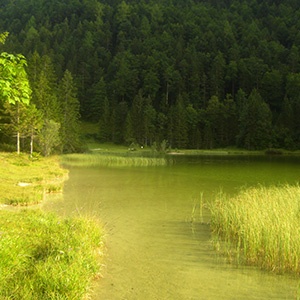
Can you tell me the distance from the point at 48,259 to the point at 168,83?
454 ft

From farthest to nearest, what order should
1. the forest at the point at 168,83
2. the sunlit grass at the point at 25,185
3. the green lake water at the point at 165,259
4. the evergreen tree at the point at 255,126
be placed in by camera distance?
1. the evergreen tree at the point at 255,126
2. the forest at the point at 168,83
3. the sunlit grass at the point at 25,185
4. the green lake water at the point at 165,259

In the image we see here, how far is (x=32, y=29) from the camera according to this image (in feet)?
627

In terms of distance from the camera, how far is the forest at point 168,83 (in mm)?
71750

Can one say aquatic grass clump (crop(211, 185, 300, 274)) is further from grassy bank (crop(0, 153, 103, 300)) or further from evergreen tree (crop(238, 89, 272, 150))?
evergreen tree (crop(238, 89, 272, 150))

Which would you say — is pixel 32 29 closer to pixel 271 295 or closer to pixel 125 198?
pixel 125 198

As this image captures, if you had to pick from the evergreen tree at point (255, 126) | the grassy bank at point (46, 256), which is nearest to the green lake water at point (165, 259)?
the grassy bank at point (46, 256)

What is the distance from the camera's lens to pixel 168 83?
14212 cm

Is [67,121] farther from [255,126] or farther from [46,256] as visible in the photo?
[46,256]

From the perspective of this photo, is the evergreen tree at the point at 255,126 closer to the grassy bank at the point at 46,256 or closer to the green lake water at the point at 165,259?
the green lake water at the point at 165,259

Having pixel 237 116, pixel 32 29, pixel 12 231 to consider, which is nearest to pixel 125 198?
pixel 12 231

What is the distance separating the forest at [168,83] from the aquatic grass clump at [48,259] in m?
35.8

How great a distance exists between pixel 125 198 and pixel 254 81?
127 m

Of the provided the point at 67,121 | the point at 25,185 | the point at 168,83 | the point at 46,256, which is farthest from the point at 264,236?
the point at 168,83

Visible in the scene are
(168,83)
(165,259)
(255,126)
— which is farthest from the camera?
(168,83)
